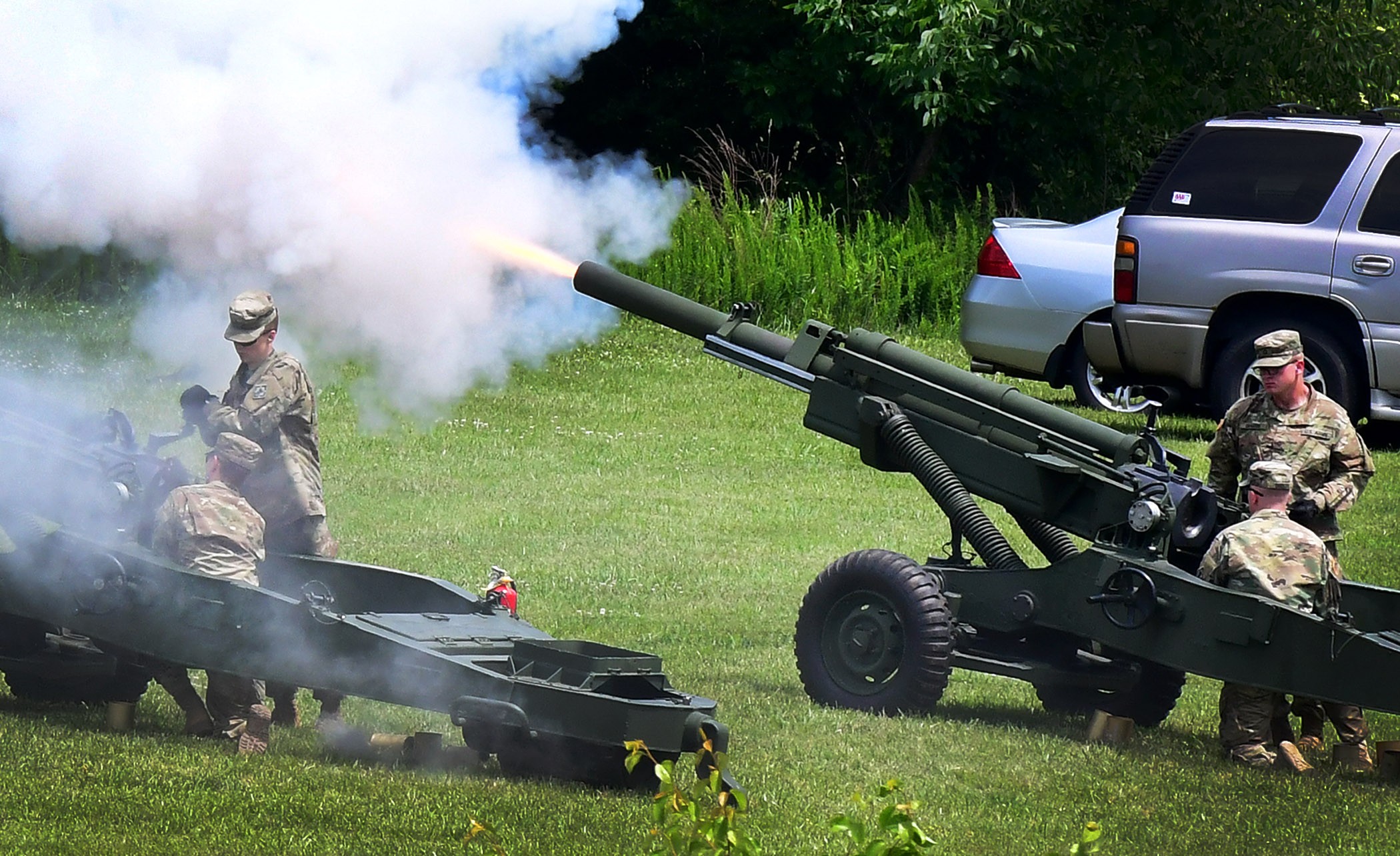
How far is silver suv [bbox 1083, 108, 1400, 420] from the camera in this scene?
14727 mm

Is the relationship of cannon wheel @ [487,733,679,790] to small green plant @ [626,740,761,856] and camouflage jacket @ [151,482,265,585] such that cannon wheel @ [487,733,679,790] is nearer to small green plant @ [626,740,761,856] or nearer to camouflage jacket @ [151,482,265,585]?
camouflage jacket @ [151,482,265,585]

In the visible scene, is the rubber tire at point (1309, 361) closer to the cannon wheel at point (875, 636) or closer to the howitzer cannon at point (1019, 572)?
the howitzer cannon at point (1019, 572)

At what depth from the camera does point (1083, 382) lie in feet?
55.9

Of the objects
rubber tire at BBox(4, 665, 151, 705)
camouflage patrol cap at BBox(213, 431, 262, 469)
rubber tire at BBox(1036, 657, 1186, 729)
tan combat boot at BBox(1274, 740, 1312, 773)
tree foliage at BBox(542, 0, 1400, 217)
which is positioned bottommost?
tan combat boot at BBox(1274, 740, 1312, 773)

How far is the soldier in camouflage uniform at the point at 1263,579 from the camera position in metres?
8.45

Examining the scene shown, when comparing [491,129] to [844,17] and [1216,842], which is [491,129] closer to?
[1216,842]

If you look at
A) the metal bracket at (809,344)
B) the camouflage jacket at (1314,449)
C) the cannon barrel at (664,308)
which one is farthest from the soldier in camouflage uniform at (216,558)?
the camouflage jacket at (1314,449)

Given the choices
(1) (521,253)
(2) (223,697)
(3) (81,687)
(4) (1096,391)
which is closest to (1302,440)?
(1) (521,253)

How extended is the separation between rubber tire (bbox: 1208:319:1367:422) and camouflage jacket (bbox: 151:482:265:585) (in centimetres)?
825

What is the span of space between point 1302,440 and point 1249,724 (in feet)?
4.28

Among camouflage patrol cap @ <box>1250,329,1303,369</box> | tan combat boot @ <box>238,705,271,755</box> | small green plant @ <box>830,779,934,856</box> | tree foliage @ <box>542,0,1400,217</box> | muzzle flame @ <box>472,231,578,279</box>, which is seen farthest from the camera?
tree foliage @ <box>542,0,1400,217</box>

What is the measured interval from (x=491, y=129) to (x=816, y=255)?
11405 mm

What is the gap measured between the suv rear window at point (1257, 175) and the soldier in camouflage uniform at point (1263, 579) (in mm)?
6894

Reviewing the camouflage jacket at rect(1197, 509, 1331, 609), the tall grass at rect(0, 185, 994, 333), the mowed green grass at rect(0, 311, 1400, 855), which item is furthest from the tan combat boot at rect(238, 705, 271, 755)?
the tall grass at rect(0, 185, 994, 333)
